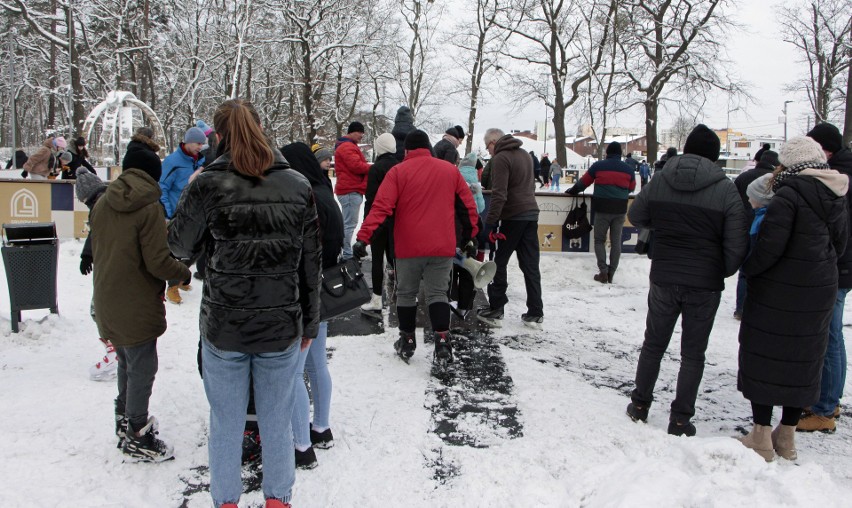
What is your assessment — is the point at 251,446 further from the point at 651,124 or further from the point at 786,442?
the point at 651,124

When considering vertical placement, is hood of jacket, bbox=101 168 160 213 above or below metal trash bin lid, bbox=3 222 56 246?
above

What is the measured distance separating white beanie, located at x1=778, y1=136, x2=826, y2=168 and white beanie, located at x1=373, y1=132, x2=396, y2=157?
12.1ft

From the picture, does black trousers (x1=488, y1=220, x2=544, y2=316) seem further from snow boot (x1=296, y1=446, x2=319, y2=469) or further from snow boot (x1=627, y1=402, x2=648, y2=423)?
snow boot (x1=296, y1=446, x2=319, y2=469)

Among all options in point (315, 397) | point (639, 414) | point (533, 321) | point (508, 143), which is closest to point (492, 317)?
point (533, 321)

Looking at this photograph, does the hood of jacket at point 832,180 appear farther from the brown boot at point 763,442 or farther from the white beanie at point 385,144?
the white beanie at point 385,144

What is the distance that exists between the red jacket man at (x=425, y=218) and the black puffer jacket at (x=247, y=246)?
2.08 metres

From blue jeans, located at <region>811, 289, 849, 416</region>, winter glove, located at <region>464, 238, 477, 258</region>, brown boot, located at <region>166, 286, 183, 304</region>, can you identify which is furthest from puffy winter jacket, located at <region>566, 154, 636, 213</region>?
brown boot, located at <region>166, 286, 183, 304</region>

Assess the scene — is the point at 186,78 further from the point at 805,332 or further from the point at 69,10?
the point at 805,332

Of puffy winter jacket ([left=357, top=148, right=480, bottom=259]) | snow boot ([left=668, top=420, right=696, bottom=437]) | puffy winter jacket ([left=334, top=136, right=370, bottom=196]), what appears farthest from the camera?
puffy winter jacket ([left=334, top=136, right=370, bottom=196])

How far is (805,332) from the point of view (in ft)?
11.2

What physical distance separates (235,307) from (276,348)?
23 cm

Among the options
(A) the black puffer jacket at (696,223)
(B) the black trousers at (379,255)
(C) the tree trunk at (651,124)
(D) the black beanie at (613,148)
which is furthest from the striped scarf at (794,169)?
(C) the tree trunk at (651,124)

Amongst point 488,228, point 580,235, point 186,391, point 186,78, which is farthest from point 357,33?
point 186,391

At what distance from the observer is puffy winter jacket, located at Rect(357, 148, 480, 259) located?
472 centimetres
